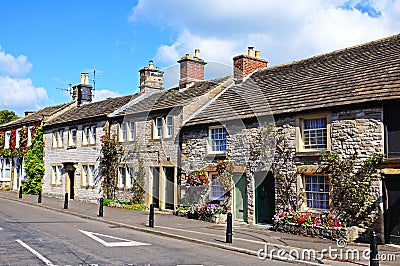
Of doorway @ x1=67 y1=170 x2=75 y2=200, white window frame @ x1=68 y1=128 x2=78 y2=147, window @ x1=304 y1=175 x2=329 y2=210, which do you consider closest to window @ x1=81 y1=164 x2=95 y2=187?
doorway @ x1=67 y1=170 x2=75 y2=200

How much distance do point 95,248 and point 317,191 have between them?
27.6 ft

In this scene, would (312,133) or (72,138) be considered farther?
(72,138)

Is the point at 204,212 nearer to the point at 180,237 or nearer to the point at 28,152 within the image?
the point at 180,237

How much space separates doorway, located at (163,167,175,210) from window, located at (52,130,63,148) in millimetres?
12395

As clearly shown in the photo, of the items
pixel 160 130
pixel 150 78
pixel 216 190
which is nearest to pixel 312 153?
pixel 216 190

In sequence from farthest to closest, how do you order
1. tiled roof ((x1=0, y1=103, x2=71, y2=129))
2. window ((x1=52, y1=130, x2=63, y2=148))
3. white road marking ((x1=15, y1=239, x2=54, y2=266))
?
tiled roof ((x1=0, y1=103, x2=71, y2=129))
window ((x1=52, y1=130, x2=63, y2=148))
white road marking ((x1=15, y1=239, x2=54, y2=266))

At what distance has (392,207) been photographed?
47.0 ft

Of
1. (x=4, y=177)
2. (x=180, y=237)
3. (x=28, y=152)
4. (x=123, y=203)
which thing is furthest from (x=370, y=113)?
(x=4, y=177)

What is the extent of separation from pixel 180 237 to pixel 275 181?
5.00 metres

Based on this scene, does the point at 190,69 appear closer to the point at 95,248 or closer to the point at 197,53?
the point at 197,53

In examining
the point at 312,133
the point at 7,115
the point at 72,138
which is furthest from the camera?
the point at 7,115

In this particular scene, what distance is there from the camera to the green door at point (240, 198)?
63.4 feet

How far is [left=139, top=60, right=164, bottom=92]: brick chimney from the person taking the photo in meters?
30.2

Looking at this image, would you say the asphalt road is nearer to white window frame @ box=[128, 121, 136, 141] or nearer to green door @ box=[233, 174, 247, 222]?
green door @ box=[233, 174, 247, 222]
